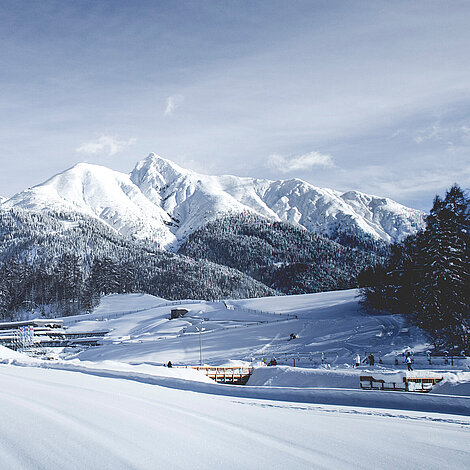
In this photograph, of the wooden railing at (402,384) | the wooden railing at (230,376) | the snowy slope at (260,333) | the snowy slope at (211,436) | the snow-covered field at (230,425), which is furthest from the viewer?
the snowy slope at (260,333)

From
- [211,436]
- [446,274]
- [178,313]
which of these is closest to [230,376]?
[446,274]

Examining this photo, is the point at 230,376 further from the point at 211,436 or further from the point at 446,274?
the point at 211,436

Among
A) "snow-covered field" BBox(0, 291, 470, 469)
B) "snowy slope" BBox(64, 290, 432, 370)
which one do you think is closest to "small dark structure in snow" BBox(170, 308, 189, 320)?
"snowy slope" BBox(64, 290, 432, 370)

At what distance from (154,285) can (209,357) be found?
5904 inches

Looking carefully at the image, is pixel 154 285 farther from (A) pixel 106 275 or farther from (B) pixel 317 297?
(B) pixel 317 297

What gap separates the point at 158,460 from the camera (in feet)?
20.9

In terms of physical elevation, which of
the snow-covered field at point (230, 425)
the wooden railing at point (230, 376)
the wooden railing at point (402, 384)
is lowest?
the wooden railing at point (230, 376)

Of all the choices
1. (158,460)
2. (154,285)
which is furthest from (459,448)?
(154,285)

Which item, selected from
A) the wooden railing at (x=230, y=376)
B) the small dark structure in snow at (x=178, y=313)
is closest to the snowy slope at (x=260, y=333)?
the small dark structure in snow at (x=178, y=313)

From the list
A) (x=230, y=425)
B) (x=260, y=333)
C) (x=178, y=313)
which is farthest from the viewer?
(x=178, y=313)

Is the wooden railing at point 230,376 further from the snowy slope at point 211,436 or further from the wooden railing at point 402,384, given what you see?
the snowy slope at point 211,436

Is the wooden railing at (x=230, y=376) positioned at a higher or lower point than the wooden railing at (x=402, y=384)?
lower

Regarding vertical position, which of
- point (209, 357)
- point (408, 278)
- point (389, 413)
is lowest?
point (209, 357)

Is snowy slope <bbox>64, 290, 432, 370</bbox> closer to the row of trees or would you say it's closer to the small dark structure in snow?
the small dark structure in snow
